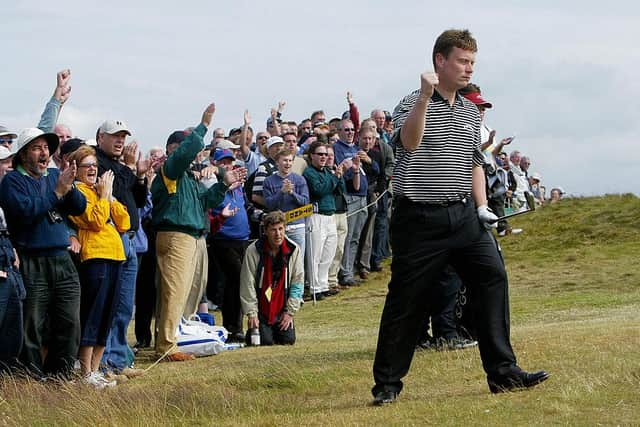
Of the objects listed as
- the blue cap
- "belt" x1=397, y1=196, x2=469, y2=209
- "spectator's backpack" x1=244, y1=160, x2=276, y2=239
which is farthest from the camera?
"spectator's backpack" x1=244, y1=160, x2=276, y2=239

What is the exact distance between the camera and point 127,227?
37.2 ft

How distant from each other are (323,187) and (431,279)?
33.5ft

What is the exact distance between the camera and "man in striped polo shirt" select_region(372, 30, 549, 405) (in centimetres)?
842

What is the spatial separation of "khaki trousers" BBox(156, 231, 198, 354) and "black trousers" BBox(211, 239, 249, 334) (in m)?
2.00

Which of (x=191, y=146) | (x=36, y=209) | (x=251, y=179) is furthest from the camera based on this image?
(x=251, y=179)

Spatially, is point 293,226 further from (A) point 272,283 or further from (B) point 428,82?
(B) point 428,82

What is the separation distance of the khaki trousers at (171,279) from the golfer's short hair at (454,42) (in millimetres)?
5141

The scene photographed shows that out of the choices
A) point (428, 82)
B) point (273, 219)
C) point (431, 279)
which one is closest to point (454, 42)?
point (428, 82)

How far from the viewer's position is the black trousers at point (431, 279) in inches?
331

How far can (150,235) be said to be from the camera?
14.3m

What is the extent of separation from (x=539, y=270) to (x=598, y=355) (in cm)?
1240

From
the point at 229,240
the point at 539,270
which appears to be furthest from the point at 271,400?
the point at 539,270

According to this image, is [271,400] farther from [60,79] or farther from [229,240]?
[229,240]

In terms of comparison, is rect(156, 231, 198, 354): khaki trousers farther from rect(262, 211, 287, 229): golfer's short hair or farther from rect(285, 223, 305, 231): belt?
rect(285, 223, 305, 231): belt
